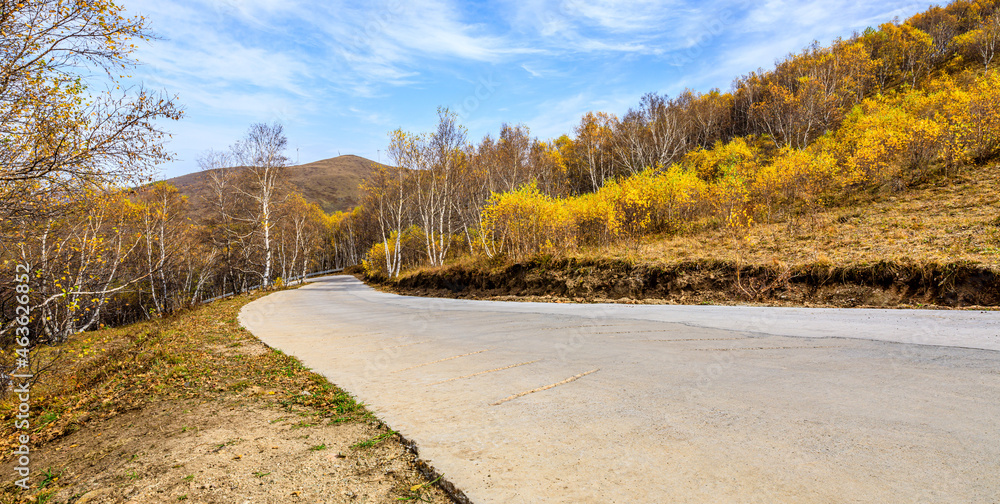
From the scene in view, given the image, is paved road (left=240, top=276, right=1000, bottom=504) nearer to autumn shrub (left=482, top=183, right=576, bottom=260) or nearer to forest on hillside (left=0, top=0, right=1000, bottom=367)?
forest on hillside (left=0, top=0, right=1000, bottom=367)

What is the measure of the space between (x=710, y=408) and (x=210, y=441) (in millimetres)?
4573

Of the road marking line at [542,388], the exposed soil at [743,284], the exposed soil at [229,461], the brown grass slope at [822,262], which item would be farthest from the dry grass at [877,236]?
the exposed soil at [229,461]

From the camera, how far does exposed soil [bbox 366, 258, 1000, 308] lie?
8.34 m

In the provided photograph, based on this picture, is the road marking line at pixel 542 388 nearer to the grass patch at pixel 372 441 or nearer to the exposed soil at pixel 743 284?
the grass patch at pixel 372 441

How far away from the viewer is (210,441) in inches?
142

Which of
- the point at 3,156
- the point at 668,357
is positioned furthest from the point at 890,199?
the point at 3,156

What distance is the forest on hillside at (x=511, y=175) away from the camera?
6504mm

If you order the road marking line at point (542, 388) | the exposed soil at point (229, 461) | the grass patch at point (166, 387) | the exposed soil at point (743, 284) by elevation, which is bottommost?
the grass patch at point (166, 387)

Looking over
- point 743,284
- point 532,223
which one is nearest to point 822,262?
point 743,284

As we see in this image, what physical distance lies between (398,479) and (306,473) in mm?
732

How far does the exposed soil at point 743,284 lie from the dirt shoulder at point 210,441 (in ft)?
35.2

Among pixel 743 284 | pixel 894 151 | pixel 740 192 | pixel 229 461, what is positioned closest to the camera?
pixel 229 461

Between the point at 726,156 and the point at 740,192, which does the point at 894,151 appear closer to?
the point at 740,192

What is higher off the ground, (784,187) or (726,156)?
(726,156)
